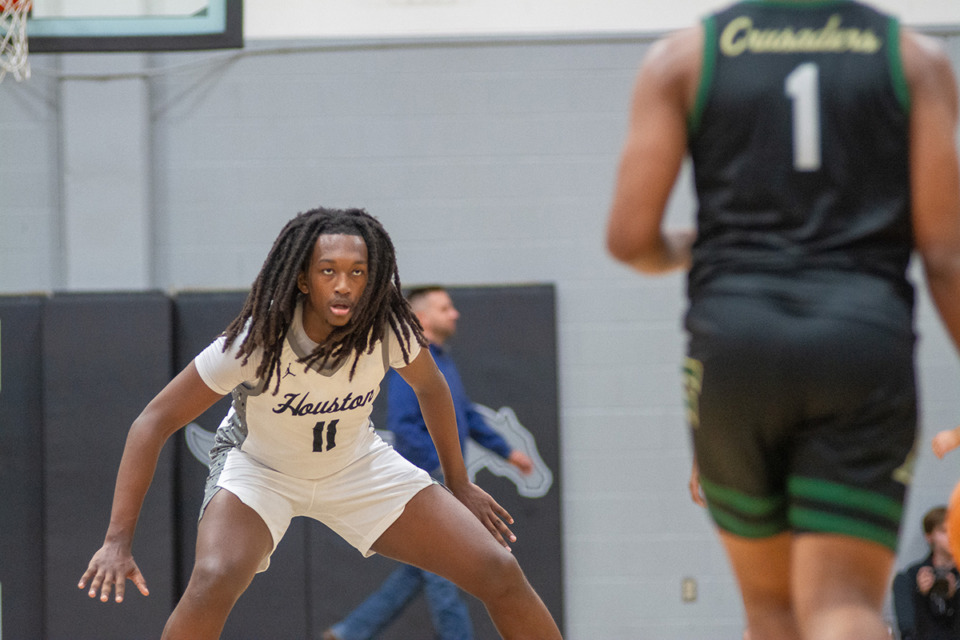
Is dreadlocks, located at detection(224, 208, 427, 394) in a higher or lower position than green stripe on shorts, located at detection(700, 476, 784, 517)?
higher

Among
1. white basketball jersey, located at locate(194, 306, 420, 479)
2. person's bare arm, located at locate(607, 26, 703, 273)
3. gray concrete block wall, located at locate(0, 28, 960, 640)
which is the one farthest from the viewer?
gray concrete block wall, located at locate(0, 28, 960, 640)

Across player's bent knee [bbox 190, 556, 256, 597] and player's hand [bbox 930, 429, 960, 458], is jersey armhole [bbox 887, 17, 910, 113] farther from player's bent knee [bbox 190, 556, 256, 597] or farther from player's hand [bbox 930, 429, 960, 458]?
player's hand [bbox 930, 429, 960, 458]

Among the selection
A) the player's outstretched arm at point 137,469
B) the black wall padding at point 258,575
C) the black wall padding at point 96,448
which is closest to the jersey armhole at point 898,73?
the player's outstretched arm at point 137,469

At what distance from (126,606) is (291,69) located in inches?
128

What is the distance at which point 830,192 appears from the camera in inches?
65.2

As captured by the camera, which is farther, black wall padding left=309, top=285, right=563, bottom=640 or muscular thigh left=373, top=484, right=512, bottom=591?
black wall padding left=309, top=285, right=563, bottom=640

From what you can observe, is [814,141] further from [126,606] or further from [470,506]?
[126,606]

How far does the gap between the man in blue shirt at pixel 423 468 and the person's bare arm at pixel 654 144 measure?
2934 millimetres

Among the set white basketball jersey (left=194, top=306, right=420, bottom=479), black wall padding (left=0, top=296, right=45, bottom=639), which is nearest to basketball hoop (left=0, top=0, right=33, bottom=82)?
black wall padding (left=0, top=296, right=45, bottom=639)

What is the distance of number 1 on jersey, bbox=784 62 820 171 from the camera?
1.64 metres

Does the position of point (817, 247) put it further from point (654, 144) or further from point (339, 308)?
point (339, 308)

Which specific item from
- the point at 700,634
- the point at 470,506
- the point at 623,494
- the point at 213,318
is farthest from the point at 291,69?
the point at 700,634

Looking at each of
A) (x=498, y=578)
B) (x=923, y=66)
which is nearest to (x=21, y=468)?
(x=498, y=578)

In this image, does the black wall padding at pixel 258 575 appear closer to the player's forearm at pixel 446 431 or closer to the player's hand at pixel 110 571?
the player's forearm at pixel 446 431
